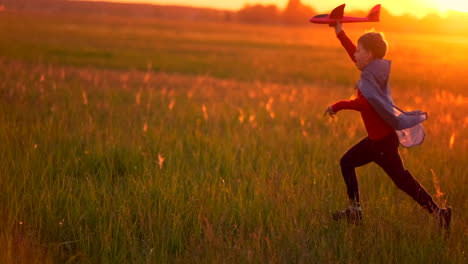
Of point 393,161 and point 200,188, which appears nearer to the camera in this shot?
point 393,161

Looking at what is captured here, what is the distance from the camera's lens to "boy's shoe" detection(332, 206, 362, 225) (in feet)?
10.8

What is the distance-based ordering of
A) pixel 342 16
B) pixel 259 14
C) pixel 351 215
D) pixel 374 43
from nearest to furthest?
pixel 374 43
pixel 342 16
pixel 351 215
pixel 259 14

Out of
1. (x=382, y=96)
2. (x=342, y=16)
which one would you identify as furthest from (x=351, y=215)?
(x=342, y=16)

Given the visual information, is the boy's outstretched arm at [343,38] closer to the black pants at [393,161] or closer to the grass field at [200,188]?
the black pants at [393,161]

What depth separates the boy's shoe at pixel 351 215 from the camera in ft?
10.8

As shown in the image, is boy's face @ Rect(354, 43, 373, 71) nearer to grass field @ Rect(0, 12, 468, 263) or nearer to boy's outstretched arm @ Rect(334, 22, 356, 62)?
boy's outstretched arm @ Rect(334, 22, 356, 62)

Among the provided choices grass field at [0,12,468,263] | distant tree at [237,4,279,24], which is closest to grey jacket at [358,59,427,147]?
grass field at [0,12,468,263]

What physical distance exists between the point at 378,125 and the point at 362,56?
1.63 ft

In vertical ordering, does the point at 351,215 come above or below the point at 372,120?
below

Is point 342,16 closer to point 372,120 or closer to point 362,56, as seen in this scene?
point 362,56

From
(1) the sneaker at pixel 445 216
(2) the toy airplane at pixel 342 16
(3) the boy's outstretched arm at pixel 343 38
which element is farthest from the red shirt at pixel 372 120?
(1) the sneaker at pixel 445 216

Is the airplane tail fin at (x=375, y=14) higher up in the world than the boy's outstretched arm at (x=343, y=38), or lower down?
higher up

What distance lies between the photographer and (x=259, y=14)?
107312 millimetres

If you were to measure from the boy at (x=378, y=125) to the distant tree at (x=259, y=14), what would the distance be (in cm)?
10378
